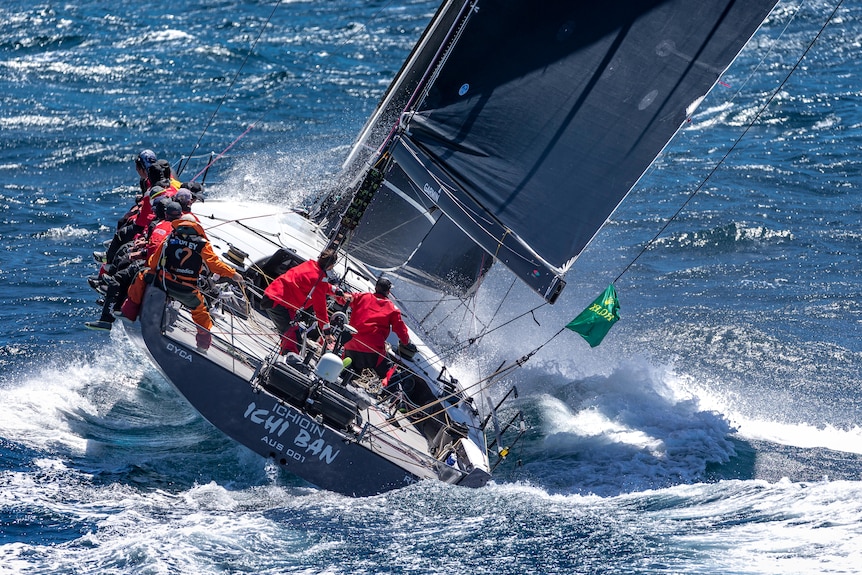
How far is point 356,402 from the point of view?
10.4 meters

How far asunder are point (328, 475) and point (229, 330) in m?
1.95

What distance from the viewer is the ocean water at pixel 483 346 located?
9.26m

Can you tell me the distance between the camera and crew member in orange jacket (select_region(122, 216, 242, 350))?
33.3ft

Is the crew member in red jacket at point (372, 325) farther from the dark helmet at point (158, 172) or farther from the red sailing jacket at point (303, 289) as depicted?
the dark helmet at point (158, 172)

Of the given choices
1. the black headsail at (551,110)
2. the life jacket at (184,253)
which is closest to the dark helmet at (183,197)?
the life jacket at (184,253)

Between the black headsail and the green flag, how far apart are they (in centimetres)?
43

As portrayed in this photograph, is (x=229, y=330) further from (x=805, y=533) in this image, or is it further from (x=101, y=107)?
(x=101, y=107)

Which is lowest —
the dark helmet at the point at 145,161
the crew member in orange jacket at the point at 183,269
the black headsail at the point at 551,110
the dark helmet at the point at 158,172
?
the crew member in orange jacket at the point at 183,269

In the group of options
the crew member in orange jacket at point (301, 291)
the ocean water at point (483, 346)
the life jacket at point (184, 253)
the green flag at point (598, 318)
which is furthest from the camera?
the green flag at point (598, 318)

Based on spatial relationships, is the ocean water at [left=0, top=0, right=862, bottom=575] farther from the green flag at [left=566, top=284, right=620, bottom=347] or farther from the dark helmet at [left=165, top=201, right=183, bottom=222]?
the dark helmet at [left=165, top=201, right=183, bottom=222]

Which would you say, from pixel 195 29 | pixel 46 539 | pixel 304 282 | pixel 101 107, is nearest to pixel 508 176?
pixel 304 282

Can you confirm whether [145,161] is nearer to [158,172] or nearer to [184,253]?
[158,172]

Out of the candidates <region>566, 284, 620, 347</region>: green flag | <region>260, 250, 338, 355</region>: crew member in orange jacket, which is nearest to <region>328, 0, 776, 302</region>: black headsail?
<region>566, 284, 620, 347</region>: green flag

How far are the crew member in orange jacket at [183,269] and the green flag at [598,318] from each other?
3.64 meters
